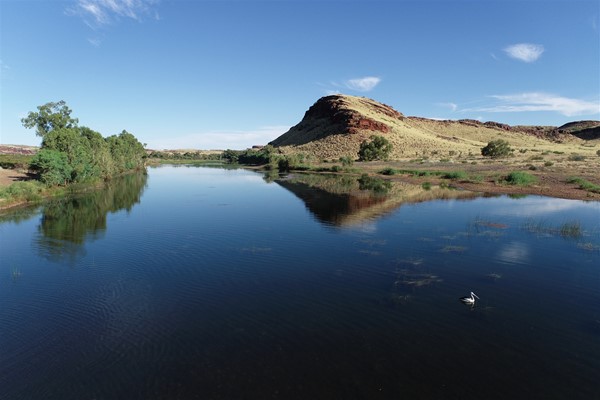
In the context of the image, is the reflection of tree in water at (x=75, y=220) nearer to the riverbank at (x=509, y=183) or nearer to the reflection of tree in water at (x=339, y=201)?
the riverbank at (x=509, y=183)

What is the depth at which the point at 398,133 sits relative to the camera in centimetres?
13950

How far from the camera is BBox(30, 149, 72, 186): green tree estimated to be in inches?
1832

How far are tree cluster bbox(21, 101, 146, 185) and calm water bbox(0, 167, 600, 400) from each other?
24547 millimetres

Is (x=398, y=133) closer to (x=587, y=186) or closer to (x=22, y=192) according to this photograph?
(x=587, y=186)

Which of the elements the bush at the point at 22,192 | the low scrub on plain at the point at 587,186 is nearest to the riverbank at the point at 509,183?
the low scrub on plain at the point at 587,186

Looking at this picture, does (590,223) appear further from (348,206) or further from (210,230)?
(210,230)

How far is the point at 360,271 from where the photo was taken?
17.4 metres

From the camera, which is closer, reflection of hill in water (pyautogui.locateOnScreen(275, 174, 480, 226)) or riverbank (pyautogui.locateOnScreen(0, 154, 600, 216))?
reflection of hill in water (pyautogui.locateOnScreen(275, 174, 480, 226))

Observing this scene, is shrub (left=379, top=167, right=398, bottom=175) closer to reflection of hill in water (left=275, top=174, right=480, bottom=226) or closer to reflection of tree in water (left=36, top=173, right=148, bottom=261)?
reflection of hill in water (left=275, top=174, right=480, bottom=226)

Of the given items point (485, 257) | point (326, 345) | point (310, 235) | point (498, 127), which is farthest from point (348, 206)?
point (498, 127)

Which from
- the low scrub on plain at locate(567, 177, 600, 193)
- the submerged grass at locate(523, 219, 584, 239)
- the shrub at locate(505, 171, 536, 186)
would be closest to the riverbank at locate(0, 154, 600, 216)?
the low scrub on plain at locate(567, 177, 600, 193)

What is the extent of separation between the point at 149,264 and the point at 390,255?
1286cm

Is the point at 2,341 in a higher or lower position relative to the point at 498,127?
lower

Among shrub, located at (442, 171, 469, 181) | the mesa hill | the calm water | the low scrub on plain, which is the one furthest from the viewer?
the mesa hill
